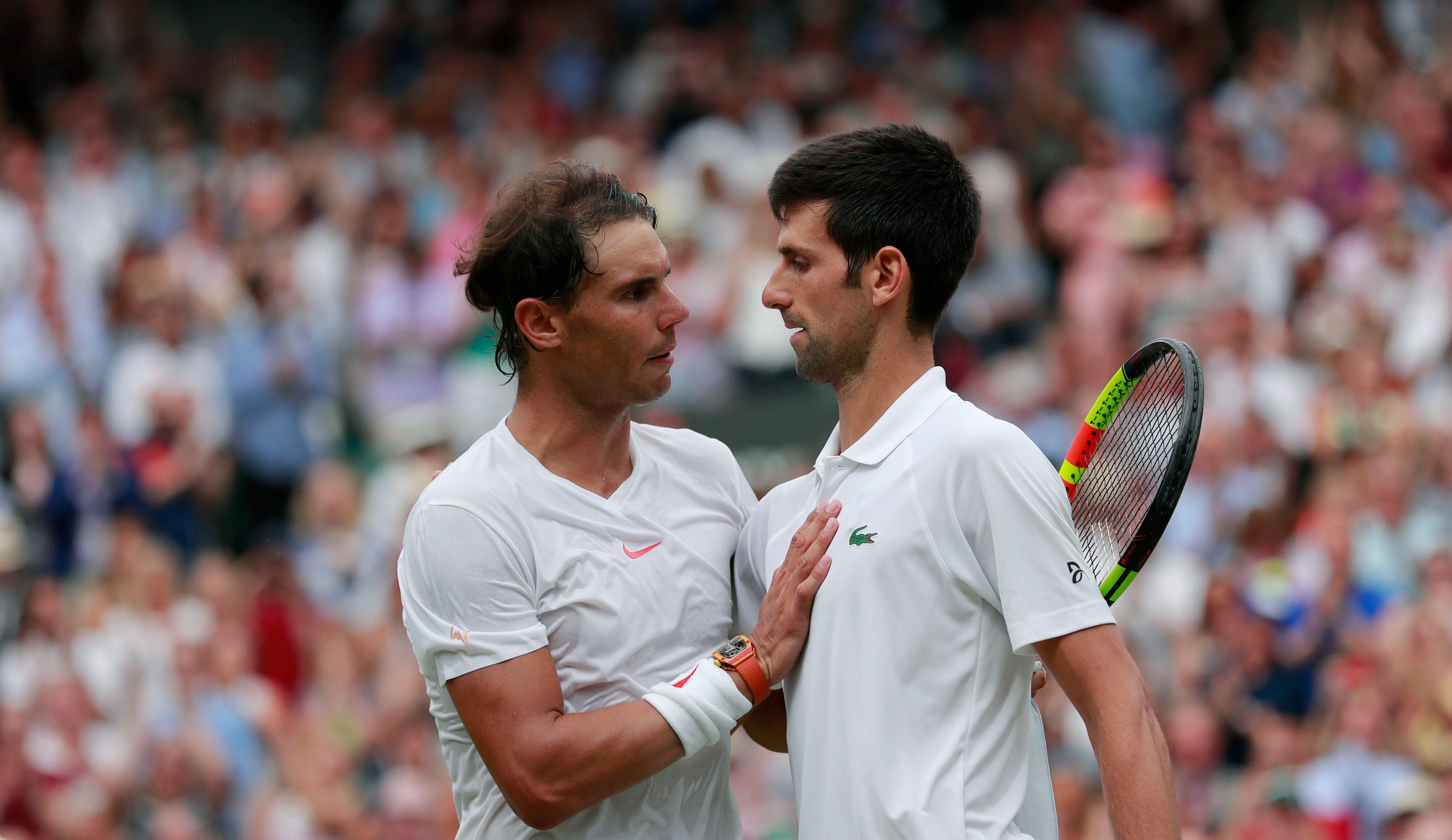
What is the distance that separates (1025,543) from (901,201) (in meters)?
0.71

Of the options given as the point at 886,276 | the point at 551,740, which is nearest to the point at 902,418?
the point at 886,276

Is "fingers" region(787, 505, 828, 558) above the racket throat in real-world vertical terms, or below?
above

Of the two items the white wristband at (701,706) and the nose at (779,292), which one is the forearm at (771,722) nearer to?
the white wristband at (701,706)

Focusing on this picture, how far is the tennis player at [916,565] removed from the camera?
272 centimetres

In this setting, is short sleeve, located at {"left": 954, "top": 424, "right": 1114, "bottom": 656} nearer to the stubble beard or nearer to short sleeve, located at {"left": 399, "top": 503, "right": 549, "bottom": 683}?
the stubble beard

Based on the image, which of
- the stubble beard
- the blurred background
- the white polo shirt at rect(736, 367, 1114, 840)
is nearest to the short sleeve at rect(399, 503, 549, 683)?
the white polo shirt at rect(736, 367, 1114, 840)

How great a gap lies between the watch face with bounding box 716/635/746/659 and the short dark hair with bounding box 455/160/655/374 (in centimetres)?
71

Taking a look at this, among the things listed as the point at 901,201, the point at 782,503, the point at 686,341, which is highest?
the point at 901,201

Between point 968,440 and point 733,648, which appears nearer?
point 968,440

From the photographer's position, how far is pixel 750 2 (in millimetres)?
11961

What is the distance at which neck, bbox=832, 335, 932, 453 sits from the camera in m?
3.05

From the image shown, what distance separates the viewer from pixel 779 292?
3127mm

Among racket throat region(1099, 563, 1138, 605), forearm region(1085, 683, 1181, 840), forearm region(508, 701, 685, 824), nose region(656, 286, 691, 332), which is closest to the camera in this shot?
forearm region(1085, 683, 1181, 840)

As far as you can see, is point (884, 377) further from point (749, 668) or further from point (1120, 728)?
point (1120, 728)
